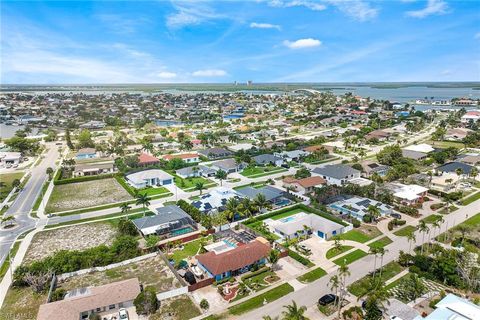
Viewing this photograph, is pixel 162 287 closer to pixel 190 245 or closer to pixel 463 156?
pixel 190 245

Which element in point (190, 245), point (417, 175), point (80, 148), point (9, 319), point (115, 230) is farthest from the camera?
point (80, 148)

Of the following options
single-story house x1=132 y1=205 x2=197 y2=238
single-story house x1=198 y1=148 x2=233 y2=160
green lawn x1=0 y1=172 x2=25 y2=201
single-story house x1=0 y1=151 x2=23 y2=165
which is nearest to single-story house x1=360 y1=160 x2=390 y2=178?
single-story house x1=198 y1=148 x2=233 y2=160

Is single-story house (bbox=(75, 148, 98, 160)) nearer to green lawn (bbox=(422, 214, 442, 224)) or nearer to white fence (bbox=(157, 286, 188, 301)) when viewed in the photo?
white fence (bbox=(157, 286, 188, 301))

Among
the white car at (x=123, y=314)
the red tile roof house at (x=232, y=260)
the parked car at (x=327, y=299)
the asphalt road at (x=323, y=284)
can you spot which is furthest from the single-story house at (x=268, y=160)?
the white car at (x=123, y=314)

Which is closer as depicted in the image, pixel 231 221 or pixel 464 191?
pixel 231 221

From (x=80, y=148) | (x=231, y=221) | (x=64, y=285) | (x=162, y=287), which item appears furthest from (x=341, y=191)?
(x=80, y=148)

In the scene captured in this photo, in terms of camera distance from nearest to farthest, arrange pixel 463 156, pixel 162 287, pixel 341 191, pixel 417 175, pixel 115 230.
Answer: pixel 162 287 < pixel 115 230 < pixel 341 191 < pixel 417 175 < pixel 463 156
